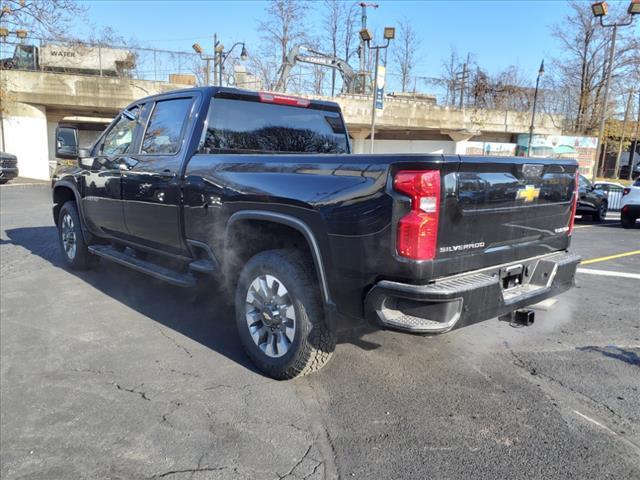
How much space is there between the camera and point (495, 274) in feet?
10.2

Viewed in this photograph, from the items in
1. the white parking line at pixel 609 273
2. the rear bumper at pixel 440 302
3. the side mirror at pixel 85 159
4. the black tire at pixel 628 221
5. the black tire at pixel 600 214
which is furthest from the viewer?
the black tire at pixel 600 214

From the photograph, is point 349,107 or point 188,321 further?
point 349,107

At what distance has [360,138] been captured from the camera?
107ft

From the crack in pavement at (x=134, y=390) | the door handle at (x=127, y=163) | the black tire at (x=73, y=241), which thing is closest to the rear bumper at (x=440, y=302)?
the crack in pavement at (x=134, y=390)

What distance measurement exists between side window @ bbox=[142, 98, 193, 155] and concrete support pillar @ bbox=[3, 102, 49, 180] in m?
22.9

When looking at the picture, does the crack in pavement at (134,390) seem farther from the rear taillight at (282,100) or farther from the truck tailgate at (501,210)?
the rear taillight at (282,100)

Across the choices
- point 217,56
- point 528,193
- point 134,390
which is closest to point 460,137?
point 217,56

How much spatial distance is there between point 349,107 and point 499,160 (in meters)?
26.6

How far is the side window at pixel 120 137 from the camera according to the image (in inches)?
202

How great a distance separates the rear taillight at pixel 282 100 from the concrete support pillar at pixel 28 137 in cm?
2356

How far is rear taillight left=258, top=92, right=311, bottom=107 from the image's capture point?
462 cm

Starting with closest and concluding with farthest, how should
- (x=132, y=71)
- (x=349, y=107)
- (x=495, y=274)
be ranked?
(x=495, y=274) → (x=132, y=71) → (x=349, y=107)

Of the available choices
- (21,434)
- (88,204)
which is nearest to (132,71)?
(88,204)

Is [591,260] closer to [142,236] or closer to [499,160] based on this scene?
[499,160]
